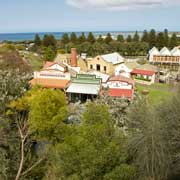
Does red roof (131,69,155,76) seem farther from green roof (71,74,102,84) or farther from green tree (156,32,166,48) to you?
green tree (156,32,166,48)

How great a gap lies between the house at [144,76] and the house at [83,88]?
13.4 m

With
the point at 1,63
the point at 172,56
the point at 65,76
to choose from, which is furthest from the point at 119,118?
the point at 172,56

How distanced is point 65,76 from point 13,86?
9.86 metres

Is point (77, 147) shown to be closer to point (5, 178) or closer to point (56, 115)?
point (5, 178)

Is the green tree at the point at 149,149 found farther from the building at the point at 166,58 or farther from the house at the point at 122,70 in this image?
the building at the point at 166,58

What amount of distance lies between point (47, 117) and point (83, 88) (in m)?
11.9

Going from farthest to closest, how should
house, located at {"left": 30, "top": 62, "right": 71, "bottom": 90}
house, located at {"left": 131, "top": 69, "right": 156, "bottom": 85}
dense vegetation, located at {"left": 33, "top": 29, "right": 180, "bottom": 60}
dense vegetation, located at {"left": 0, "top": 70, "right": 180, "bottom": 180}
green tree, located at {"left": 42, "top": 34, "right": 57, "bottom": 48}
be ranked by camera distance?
green tree, located at {"left": 42, "top": 34, "right": 57, "bottom": 48}, dense vegetation, located at {"left": 33, "top": 29, "right": 180, "bottom": 60}, house, located at {"left": 131, "top": 69, "right": 156, "bottom": 85}, house, located at {"left": 30, "top": 62, "right": 71, "bottom": 90}, dense vegetation, located at {"left": 0, "top": 70, "right": 180, "bottom": 180}

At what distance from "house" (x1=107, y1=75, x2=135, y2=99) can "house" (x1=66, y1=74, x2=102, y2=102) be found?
1.68m

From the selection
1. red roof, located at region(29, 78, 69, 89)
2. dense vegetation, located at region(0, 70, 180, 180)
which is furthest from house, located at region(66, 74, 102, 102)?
dense vegetation, located at region(0, 70, 180, 180)

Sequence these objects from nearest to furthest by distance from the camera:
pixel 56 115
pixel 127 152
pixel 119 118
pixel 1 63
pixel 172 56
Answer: pixel 127 152
pixel 56 115
pixel 119 118
pixel 1 63
pixel 172 56

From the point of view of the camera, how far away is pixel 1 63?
1469 inches

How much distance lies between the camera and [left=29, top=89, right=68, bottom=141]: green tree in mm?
18859

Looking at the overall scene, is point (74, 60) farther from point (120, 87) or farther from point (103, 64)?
point (120, 87)

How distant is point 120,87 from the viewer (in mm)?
31453
